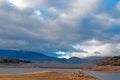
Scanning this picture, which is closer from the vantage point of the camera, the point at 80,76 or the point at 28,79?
the point at 28,79

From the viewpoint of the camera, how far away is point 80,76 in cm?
9475

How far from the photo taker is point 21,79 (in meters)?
77.8

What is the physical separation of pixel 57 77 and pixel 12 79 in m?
17.5

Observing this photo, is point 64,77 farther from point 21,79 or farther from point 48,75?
point 21,79

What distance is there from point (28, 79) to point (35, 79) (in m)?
2.19

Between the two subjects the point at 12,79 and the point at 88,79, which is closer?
the point at 12,79

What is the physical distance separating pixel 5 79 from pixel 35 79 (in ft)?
26.6

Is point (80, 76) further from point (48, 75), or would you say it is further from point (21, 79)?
point (21, 79)

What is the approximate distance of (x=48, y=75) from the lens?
93.6 m

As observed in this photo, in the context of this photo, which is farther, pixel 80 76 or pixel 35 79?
pixel 80 76

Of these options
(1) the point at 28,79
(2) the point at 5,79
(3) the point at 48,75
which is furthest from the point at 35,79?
(3) the point at 48,75

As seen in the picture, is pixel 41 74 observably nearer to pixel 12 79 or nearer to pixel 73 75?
pixel 73 75

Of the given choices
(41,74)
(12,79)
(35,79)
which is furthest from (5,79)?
(41,74)

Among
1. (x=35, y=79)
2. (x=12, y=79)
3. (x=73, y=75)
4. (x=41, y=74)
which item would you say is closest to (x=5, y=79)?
(x=12, y=79)
